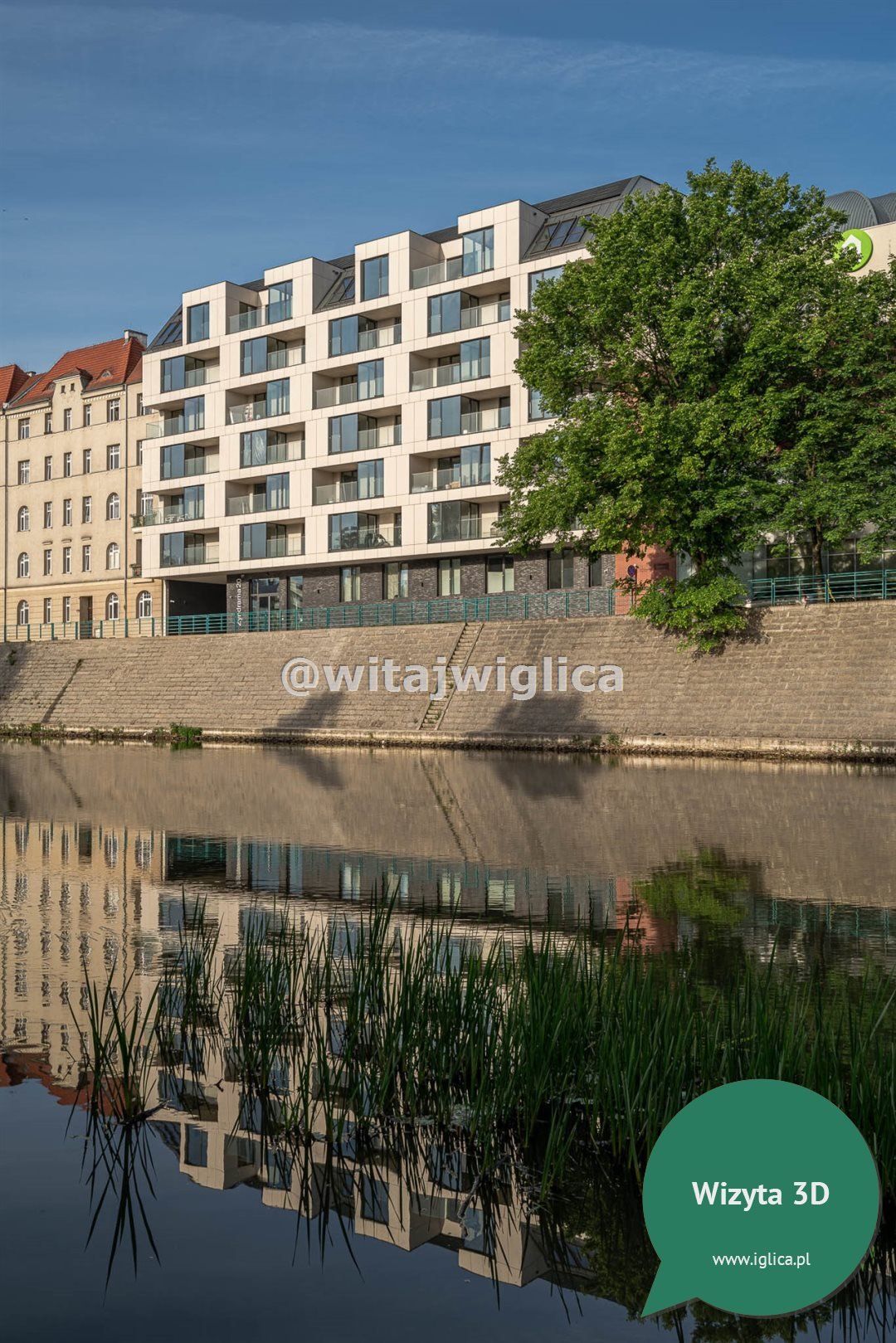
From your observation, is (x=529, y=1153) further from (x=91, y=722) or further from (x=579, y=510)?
(x=91, y=722)

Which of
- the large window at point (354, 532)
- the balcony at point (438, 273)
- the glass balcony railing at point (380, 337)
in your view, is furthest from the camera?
the large window at point (354, 532)

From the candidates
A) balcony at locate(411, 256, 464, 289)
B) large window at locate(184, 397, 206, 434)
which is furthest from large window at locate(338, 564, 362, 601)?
balcony at locate(411, 256, 464, 289)

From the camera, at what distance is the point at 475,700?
40.2 meters

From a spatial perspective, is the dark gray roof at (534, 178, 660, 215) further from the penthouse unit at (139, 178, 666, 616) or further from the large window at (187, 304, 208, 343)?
the large window at (187, 304, 208, 343)

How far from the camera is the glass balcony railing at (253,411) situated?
58312 millimetres

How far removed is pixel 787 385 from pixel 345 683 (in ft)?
60.7

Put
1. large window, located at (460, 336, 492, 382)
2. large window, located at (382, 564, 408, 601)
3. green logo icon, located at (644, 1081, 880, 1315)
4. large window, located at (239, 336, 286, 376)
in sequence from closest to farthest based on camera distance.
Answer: green logo icon, located at (644, 1081, 880, 1315)
large window, located at (460, 336, 492, 382)
large window, located at (382, 564, 408, 601)
large window, located at (239, 336, 286, 376)

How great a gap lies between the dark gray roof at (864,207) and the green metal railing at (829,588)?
45.8 feet

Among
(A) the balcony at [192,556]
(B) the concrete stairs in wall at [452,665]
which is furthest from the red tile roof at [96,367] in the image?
(B) the concrete stairs in wall at [452,665]

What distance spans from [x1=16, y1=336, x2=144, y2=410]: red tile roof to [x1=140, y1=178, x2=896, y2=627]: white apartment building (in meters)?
7.09

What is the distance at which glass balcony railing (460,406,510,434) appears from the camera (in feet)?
167

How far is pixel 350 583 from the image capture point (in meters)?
57.3

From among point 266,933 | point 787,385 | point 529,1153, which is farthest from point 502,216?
point 529,1153

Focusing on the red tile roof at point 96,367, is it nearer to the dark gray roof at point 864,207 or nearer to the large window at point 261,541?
the large window at point 261,541
